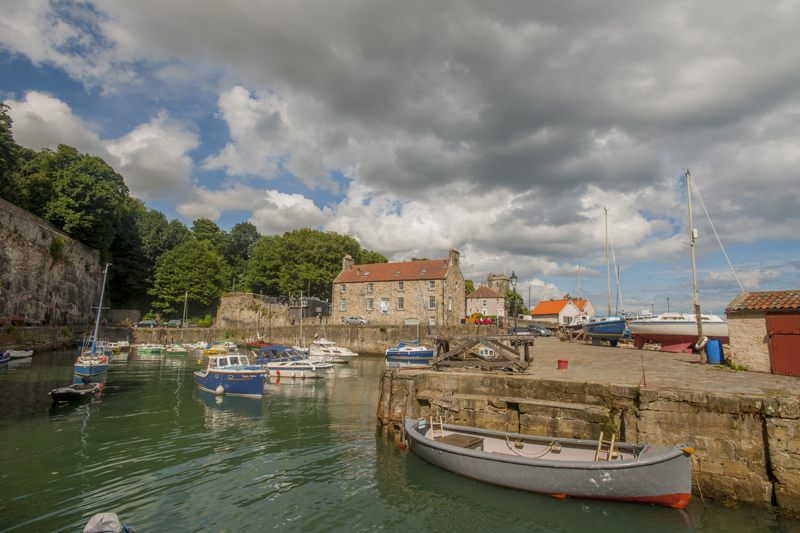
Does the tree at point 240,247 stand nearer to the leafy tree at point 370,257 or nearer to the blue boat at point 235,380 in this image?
the leafy tree at point 370,257

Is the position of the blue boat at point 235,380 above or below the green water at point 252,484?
above

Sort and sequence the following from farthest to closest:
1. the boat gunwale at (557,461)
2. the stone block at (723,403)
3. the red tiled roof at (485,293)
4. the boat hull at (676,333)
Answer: the red tiled roof at (485,293) → the boat hull at (676,333) → the stone block at (723,403) → the boat gunwale at (557,461)

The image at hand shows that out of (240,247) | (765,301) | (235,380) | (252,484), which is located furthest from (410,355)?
(240,247)

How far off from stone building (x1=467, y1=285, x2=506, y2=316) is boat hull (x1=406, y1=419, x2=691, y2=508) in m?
60.0

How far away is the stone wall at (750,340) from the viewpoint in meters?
11.4

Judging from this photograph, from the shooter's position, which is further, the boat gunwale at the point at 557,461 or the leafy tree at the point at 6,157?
the leafy tree at the point at 6,157

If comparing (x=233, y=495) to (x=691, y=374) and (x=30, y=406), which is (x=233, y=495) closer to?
(x=691, y=374)

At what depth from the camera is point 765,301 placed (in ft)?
38.0

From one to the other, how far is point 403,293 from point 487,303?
2546 cm

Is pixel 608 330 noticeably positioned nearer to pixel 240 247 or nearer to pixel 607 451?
pixel 607 451

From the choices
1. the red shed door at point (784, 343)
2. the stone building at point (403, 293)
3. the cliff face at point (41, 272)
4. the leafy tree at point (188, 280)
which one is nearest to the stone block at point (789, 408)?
the red shed door at point (784, 343)

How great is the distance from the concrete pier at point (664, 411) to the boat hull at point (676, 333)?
686 cm

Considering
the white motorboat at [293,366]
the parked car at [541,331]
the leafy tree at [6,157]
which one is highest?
the leafy tree at [6,157]

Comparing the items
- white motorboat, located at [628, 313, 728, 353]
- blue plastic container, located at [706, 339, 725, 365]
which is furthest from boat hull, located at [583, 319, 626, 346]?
blue plastic container, located at [706, 339, 725, 365]
